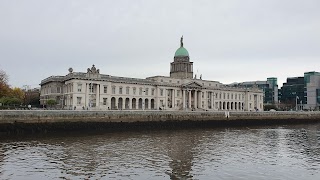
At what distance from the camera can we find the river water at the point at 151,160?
2191cm

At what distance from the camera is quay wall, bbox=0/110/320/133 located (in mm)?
43000

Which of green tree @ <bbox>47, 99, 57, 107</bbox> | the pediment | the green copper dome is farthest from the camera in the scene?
the green copper dome

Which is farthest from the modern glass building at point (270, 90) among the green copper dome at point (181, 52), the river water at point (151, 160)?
the river water at point (151, 160)

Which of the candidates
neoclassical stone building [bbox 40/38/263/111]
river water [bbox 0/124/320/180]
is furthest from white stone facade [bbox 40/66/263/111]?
river water [bbox 0/124/320/180]

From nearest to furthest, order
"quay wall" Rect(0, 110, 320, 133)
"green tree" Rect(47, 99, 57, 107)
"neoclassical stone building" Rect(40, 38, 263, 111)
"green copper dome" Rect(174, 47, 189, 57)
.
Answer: "quay wall" Rect(0, 110, 320, 133)
"green tree" Rect(47, 99, 57, 107)
"neoclassical stone building" Rect(40, 38, 263, 111)
"green copper dome" Rect(174, 47, 189, 57)

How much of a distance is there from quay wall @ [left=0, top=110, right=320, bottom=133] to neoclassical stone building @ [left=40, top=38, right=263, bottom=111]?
20372 millimetres

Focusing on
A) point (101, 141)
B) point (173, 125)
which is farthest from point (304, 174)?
point (173, 125)

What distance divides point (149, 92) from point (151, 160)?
63.7 metres

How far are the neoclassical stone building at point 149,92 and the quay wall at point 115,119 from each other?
20372 millimetres

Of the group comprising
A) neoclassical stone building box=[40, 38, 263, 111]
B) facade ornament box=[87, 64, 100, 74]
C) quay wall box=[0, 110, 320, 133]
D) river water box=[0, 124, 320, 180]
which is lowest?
river water box=[0, 124, 320, 180]

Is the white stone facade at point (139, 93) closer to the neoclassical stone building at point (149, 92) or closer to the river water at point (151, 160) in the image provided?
the neoclassical stone building at point (149, 92)

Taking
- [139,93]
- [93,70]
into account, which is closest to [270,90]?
[139,93]

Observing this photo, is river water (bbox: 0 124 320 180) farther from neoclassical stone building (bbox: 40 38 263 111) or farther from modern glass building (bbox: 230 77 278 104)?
modern glass building (bbox: 230 77 278 104)

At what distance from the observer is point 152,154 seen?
95.9ft
